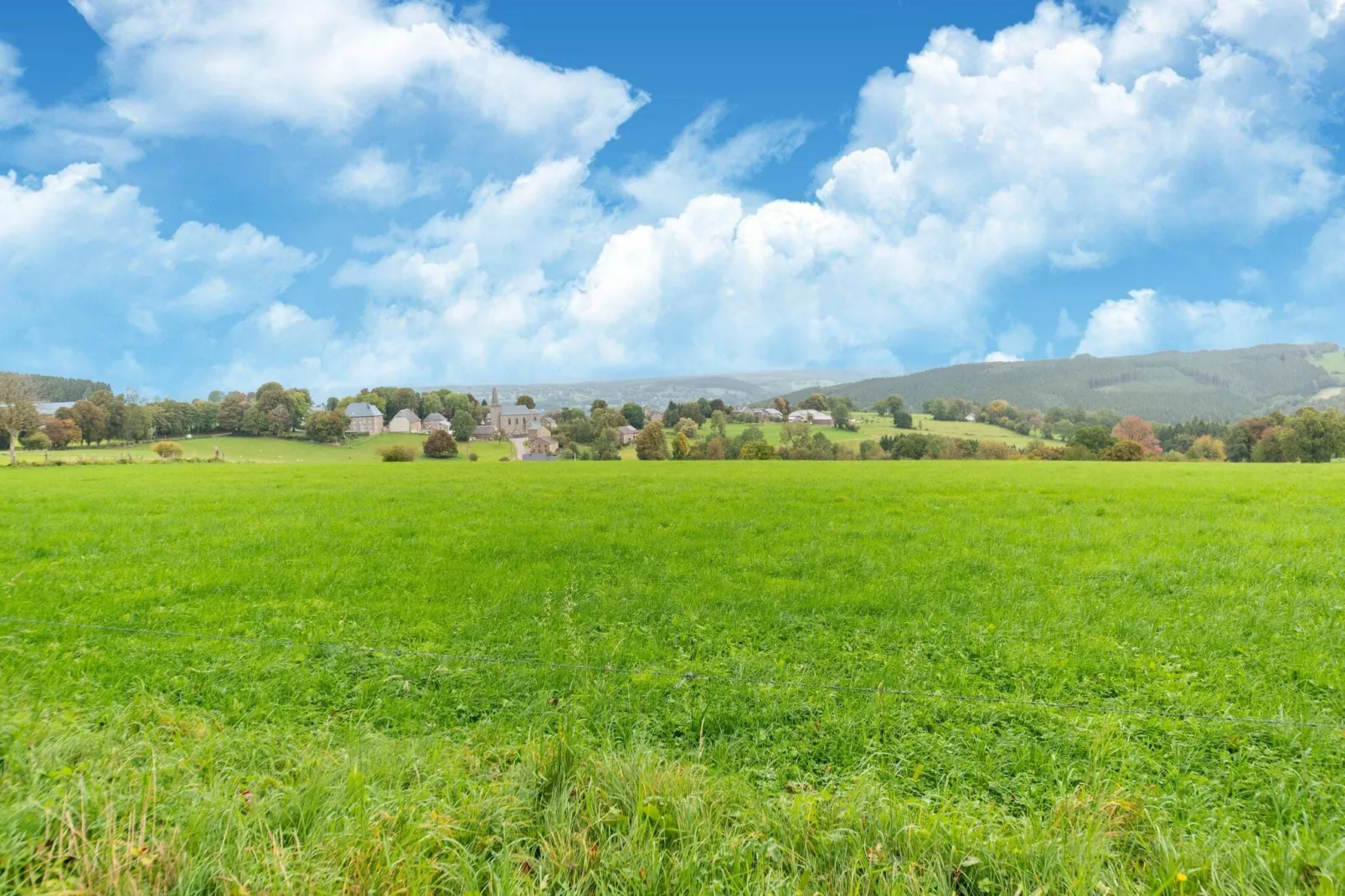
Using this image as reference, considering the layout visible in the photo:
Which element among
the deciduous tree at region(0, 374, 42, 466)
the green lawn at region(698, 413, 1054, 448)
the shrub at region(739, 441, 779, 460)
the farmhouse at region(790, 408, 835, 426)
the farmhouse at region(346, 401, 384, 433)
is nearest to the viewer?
the deciduous tree at region(0, 374, 42, 466)

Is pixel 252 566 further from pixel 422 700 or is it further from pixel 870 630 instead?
pixel 870 630

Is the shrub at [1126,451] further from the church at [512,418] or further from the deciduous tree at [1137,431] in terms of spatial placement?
the church at [512,418]

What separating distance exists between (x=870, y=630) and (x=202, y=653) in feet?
25.6

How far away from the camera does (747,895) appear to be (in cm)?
291

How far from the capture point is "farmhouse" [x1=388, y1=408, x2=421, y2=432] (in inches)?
5285

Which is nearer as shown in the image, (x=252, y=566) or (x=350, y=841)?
(x=350, y=841)

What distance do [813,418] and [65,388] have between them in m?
119

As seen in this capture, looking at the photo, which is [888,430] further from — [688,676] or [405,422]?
[405,422]

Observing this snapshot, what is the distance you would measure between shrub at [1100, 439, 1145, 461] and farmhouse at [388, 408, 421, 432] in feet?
412

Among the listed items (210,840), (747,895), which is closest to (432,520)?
(210,840)

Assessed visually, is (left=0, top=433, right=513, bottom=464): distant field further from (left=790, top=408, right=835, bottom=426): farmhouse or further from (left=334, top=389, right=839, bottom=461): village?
(left=790, top=408, right=835, bottom=426): farmhouse

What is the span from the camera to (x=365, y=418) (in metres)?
133

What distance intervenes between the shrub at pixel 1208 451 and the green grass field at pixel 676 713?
75.7 m

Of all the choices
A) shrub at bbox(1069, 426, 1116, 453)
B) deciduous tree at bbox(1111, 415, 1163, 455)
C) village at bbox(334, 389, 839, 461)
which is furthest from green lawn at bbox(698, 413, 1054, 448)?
shrub at bbox(1069, 426, 1116, 453)
